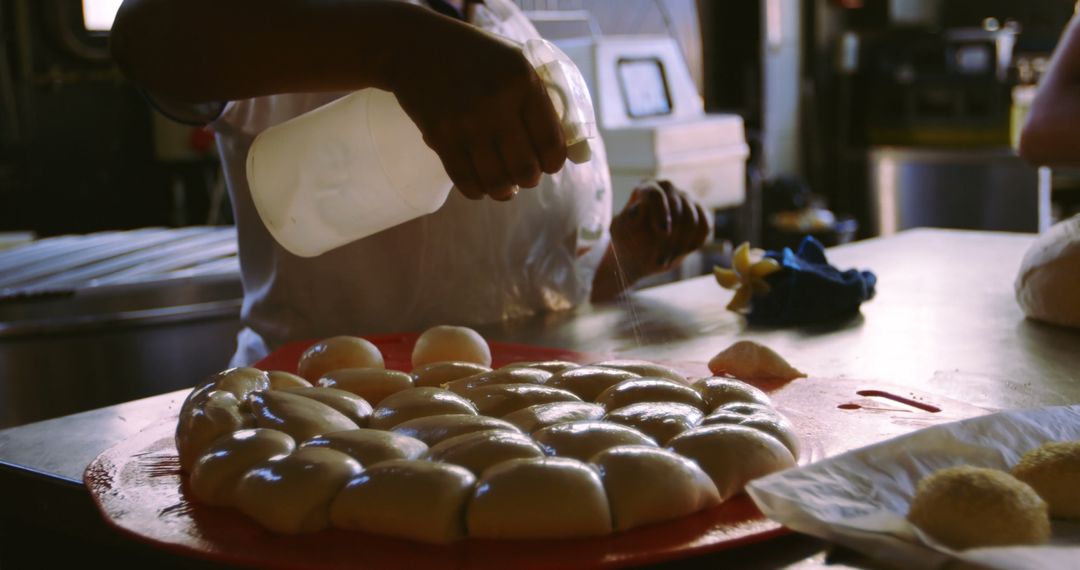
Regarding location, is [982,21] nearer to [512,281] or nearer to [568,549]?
[512,281]

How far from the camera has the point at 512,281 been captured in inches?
66.6

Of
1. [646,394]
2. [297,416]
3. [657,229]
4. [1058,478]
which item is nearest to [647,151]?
[657,229]

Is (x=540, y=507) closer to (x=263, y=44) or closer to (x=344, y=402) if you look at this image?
(x=344, y=402)

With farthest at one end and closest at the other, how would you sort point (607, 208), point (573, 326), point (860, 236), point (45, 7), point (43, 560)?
point (860, 236), point (45, 7), point (607, 208), point (573, 326), point (43, 560)

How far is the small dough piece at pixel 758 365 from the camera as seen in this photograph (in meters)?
1.19

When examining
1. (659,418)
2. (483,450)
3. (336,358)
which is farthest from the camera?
(336,358)

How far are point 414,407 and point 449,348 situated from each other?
0.29m

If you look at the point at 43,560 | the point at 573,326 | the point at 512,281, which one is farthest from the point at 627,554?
the point at 512,281

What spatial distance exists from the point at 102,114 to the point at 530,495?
3.50 meters

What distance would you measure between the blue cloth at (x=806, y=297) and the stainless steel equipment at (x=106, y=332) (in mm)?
1091

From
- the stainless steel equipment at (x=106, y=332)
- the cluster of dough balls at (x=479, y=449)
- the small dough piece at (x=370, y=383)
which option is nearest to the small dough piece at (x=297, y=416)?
the cluster of dough balls at (x=479, y=449)

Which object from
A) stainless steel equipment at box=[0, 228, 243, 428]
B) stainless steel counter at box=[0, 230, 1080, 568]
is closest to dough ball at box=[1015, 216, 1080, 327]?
stainless steel counter at box=[0, 230, 1080, 568]

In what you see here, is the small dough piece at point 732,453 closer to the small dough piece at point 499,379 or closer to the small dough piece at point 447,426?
the small dough piece at point 447,426

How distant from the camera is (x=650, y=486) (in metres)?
0.75
